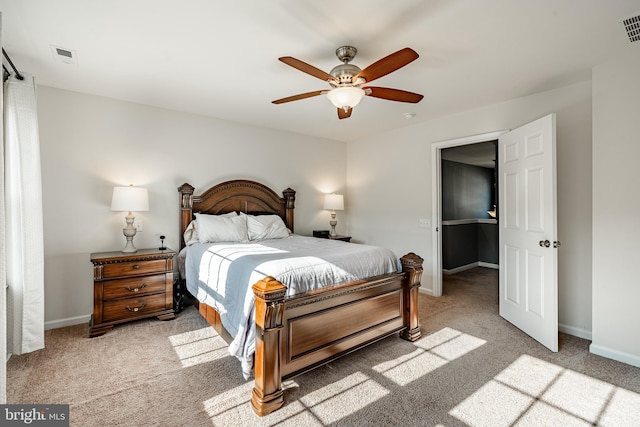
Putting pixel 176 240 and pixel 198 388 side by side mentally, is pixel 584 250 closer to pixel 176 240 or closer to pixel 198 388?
pixel 198 388

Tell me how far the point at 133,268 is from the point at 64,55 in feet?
6.61

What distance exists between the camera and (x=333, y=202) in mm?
5141

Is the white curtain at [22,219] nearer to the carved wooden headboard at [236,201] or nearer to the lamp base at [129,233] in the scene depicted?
the lamp base at [129,233]

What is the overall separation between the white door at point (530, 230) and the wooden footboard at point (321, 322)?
3.80ft

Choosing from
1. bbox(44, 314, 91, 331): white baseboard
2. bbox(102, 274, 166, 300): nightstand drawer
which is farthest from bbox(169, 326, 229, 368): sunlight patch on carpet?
bbox(44, 314, 91, 331): white baseboard

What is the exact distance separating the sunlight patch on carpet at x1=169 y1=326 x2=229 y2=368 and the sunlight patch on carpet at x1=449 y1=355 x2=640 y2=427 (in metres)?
1.91

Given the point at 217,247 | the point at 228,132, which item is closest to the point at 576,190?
the point at 217,247

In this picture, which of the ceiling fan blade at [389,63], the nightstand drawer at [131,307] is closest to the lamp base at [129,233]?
the nightstand drawer at [131,307]

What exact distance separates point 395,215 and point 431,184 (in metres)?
0.80

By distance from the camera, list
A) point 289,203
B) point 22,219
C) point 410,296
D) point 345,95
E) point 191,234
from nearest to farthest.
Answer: point 345,95 → point 22,219 → point 410,296 → point 191,234 → point 289,203

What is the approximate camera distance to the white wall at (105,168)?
3.19 m

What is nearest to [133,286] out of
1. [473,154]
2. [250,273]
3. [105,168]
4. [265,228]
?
[105,168]

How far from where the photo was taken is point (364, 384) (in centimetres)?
217

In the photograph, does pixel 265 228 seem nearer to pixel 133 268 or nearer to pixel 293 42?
pixel 133 268
